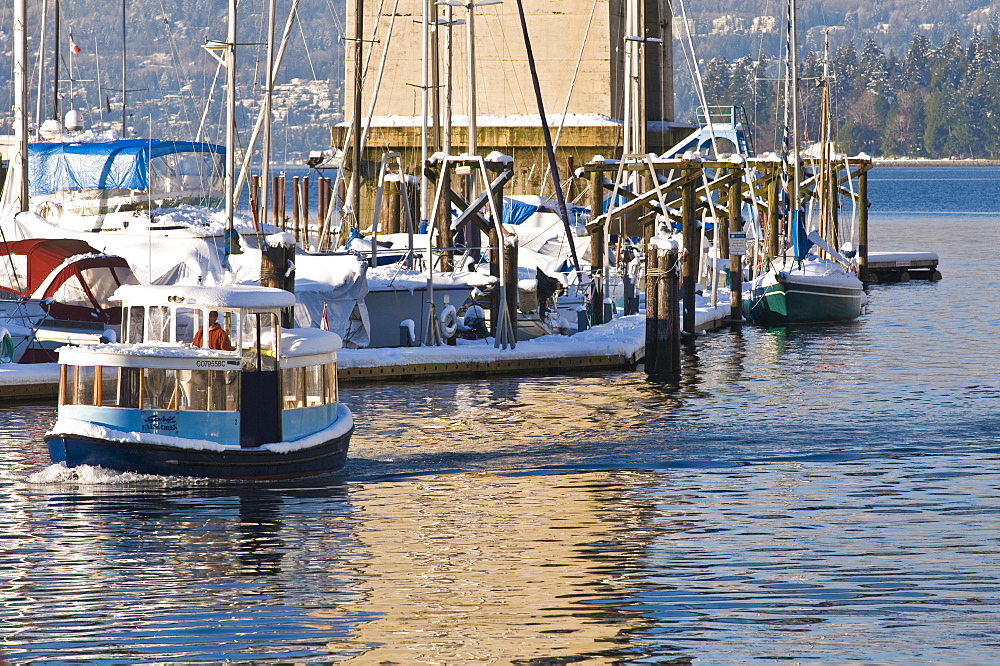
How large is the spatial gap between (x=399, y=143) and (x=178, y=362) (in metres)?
37.0

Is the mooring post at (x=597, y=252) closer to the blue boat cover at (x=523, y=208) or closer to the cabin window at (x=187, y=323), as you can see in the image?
the blue boat cover at (x=523, y=208)

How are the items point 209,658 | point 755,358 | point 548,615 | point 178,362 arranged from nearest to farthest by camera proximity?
point 209,658, point 548,615, point 178,362, point 755,358

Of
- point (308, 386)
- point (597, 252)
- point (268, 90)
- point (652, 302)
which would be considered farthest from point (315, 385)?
point (597, 252)

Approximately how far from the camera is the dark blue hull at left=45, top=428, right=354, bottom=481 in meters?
17.8

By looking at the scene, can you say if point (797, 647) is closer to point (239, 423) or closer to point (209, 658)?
point (209, 658)

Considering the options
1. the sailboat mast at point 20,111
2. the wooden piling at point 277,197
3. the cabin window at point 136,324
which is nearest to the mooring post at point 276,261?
the cabin window at point 136,324

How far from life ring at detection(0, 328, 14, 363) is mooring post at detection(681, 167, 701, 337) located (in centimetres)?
1449

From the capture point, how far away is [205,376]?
1795cm

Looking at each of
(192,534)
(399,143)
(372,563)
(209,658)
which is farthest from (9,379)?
(399,143)

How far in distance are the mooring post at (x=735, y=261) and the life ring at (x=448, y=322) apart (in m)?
10.4

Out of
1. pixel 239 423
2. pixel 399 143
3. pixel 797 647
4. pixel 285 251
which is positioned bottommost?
pixel 797 647

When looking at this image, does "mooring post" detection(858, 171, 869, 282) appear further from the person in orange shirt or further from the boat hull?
the person in orange shirt

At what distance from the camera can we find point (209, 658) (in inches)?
460

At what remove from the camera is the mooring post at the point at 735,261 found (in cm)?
3803
